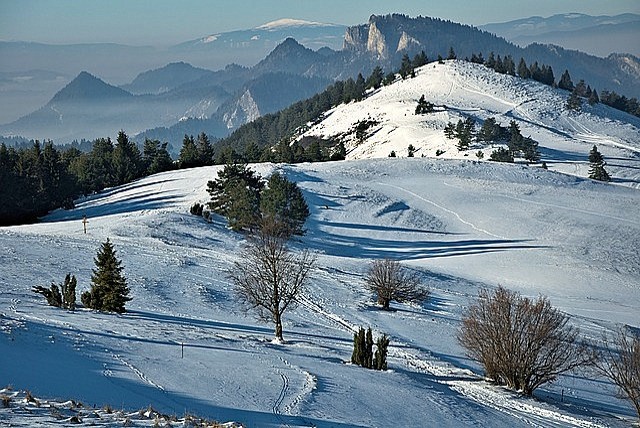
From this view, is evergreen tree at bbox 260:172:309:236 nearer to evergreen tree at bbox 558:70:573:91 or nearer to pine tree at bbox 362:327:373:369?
pine tree at bbox 362:327:373:369

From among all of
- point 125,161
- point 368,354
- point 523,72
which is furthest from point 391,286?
point 523,72

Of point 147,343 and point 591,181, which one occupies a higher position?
point 591,181

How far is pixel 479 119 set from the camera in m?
120

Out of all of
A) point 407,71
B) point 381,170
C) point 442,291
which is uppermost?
point 407,71

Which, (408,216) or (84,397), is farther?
(408,216)

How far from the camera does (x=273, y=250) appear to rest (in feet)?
75.0

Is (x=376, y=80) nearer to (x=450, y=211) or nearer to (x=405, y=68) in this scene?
(x=405, y=68)

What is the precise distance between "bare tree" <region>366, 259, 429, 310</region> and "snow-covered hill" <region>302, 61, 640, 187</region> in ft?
199

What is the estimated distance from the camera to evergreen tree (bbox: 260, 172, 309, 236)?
4931 cm

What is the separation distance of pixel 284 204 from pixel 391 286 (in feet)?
64.1

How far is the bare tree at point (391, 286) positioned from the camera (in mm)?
31734

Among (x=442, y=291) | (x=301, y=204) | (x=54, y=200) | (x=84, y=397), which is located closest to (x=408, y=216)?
(x=301, y=204)

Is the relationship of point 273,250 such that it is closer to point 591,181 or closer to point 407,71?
point 591,181

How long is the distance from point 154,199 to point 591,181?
4959 cm
